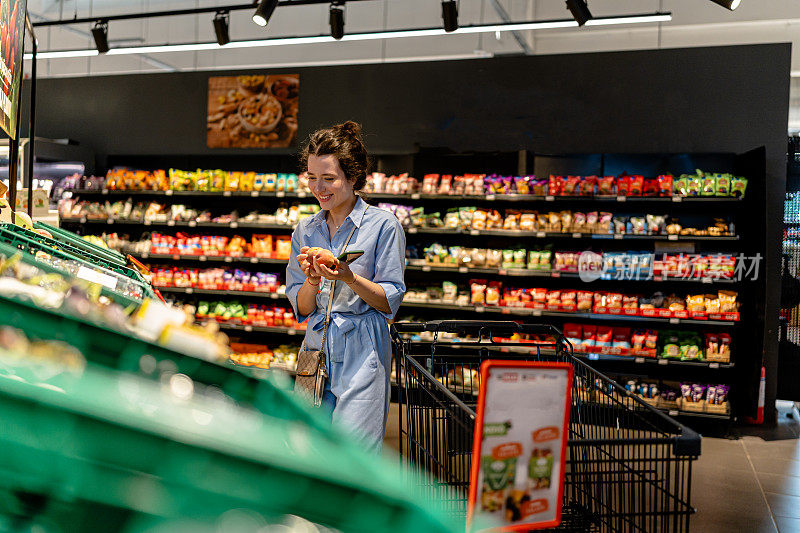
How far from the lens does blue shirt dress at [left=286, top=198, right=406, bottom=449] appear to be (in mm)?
2266

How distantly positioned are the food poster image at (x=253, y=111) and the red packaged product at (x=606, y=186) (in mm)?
3269

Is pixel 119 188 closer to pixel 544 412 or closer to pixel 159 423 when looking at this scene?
pixel 544 412

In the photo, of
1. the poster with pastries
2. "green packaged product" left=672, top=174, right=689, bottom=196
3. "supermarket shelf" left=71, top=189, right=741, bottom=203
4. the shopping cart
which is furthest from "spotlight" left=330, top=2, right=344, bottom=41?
the poster with pastries

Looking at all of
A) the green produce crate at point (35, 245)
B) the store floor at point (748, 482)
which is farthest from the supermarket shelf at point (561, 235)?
the green produce crate at point (35, 245)

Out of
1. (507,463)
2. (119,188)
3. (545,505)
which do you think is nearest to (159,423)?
(507,463)

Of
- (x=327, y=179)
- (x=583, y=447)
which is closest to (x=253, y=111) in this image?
(x=327, y=179)

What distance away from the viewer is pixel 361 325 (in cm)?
233

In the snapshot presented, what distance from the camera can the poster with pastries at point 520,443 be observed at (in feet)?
3.73

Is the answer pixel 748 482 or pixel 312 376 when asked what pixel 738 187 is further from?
pixel 312 376

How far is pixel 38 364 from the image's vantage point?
0.52m

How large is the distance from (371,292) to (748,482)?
147 inches

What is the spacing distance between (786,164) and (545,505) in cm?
613

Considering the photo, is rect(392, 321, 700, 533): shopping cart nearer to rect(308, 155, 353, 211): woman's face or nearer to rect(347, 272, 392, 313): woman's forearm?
rect(347, 272, 392, 313): woman's forearm

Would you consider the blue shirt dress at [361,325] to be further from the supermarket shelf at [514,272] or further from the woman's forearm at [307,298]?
the supermarket shelf at [514,272]
